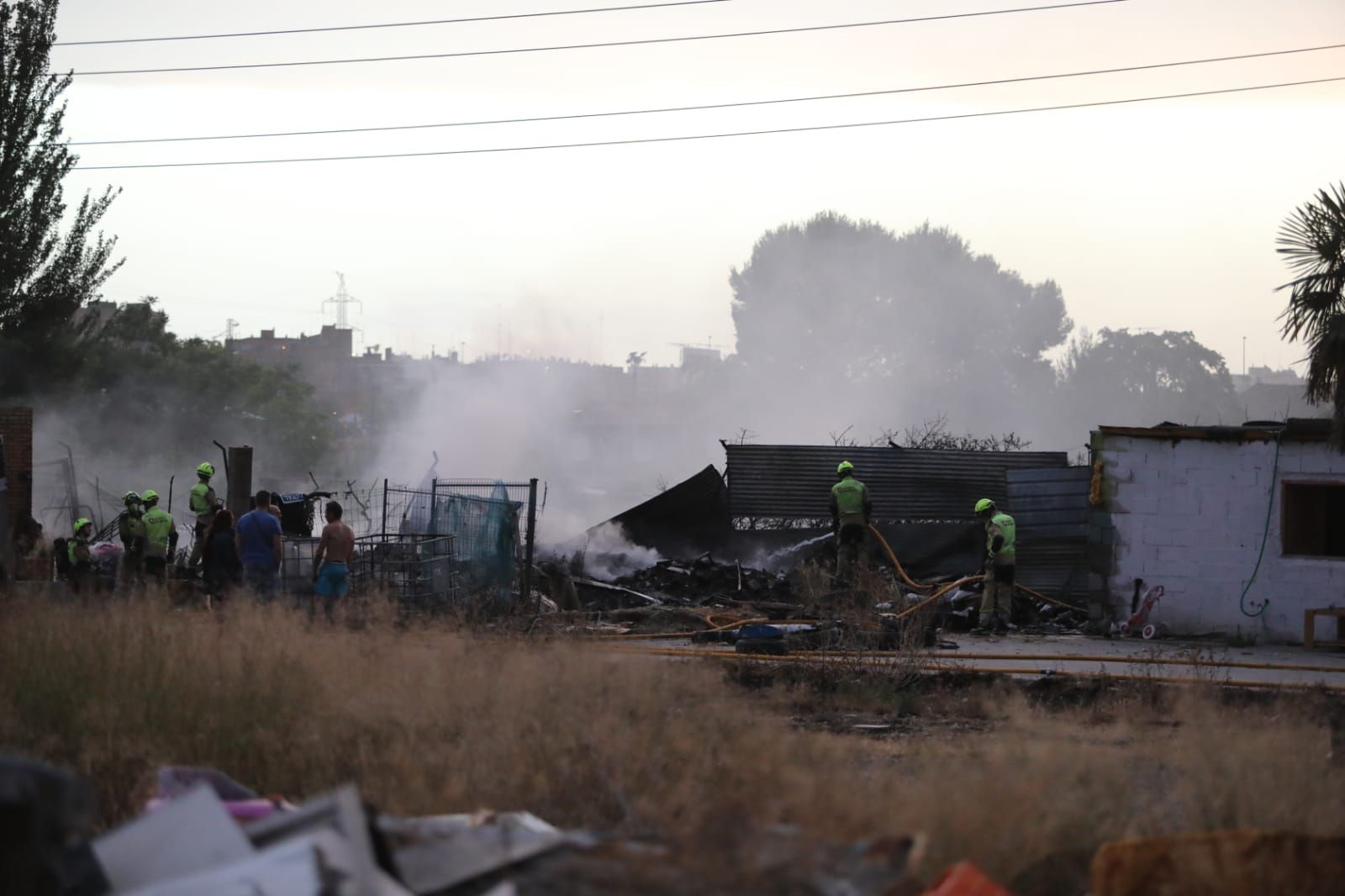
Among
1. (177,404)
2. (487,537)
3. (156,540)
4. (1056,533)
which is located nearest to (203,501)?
(156,540)

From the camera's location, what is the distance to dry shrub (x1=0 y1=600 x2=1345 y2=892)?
5566mm

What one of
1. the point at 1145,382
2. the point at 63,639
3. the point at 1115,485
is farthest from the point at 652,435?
the point at 63,639

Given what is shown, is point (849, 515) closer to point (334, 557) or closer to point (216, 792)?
point (334, 557)

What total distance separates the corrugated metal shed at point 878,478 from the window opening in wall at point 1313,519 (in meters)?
4.75

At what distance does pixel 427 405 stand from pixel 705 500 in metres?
36.1

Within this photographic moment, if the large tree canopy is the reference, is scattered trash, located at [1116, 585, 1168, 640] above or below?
below

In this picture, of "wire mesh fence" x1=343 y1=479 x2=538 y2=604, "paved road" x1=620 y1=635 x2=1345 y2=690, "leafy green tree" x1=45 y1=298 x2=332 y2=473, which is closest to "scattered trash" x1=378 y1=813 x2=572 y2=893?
"paved road" x1=620 y1=635 x2=1345 y2=690

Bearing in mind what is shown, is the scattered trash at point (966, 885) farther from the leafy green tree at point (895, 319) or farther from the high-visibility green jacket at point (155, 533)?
the leafy green tree at point (895, 319)

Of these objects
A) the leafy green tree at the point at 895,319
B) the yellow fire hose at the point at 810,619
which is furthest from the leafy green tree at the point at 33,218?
the leafy green tree at the point at 895,319

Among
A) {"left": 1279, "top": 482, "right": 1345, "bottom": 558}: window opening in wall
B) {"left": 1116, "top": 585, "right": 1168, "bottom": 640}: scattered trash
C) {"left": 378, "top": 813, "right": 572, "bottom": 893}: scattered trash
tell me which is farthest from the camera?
{"left": 1116, "top": 585, "right": 1168, "bottom": 640}: scattered trash

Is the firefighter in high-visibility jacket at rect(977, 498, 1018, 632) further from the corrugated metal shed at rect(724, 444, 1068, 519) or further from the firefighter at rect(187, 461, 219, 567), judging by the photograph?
the firefighter at rect(187, 461, 219, 567)

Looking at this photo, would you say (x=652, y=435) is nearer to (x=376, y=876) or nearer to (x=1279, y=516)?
(x=1279, y=516)

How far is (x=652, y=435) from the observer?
72.7 metres

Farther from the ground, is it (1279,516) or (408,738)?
(1279,516)
